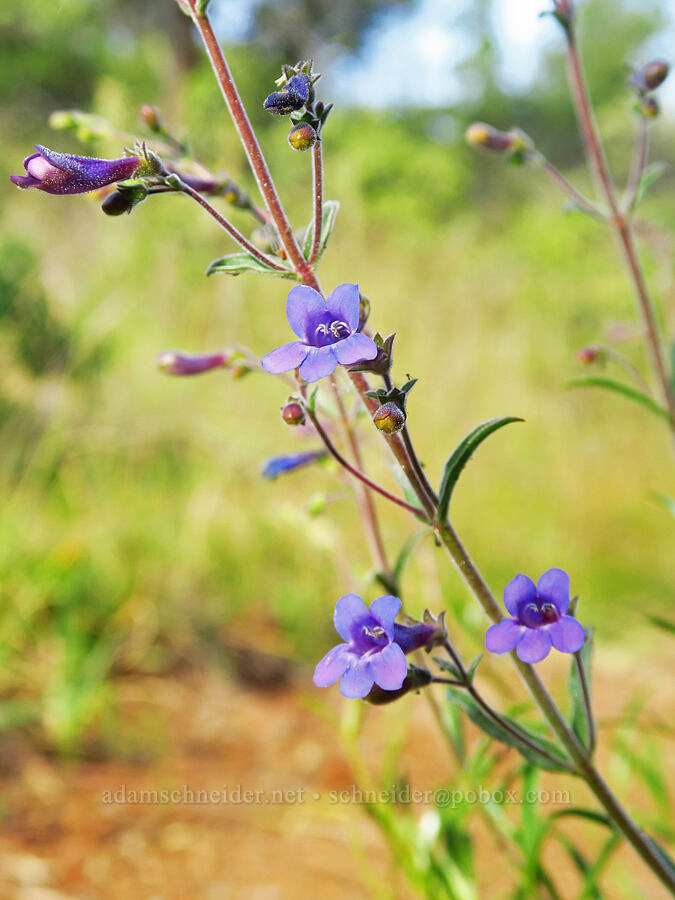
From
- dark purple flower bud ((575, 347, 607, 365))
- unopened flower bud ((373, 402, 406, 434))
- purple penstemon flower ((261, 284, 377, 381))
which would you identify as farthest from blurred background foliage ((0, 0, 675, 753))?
unopened flower bud ((373, 402, 406, 434))

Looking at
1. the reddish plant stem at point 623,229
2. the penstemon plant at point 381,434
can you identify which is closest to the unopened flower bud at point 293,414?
the penstemon plant at point 381,434

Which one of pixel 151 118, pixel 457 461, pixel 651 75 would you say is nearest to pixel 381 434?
pixel 457 461

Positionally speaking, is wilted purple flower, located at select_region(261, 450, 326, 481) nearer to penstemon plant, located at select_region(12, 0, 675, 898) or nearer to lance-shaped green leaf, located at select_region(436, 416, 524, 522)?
penstemon plant, located at select_region(12, 0, 675, 898)

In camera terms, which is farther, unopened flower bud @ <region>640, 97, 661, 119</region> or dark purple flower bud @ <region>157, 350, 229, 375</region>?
unopened flower bud @ <region>640, 97, 661, 119</region>

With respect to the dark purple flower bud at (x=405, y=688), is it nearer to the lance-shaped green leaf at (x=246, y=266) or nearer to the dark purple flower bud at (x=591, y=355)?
the lance-shaped green leaf at (x=246, y=266)

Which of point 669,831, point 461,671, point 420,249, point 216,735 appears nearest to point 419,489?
point 461,671

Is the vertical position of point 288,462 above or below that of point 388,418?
above

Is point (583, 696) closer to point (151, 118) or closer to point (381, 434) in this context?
point (381, 434)
